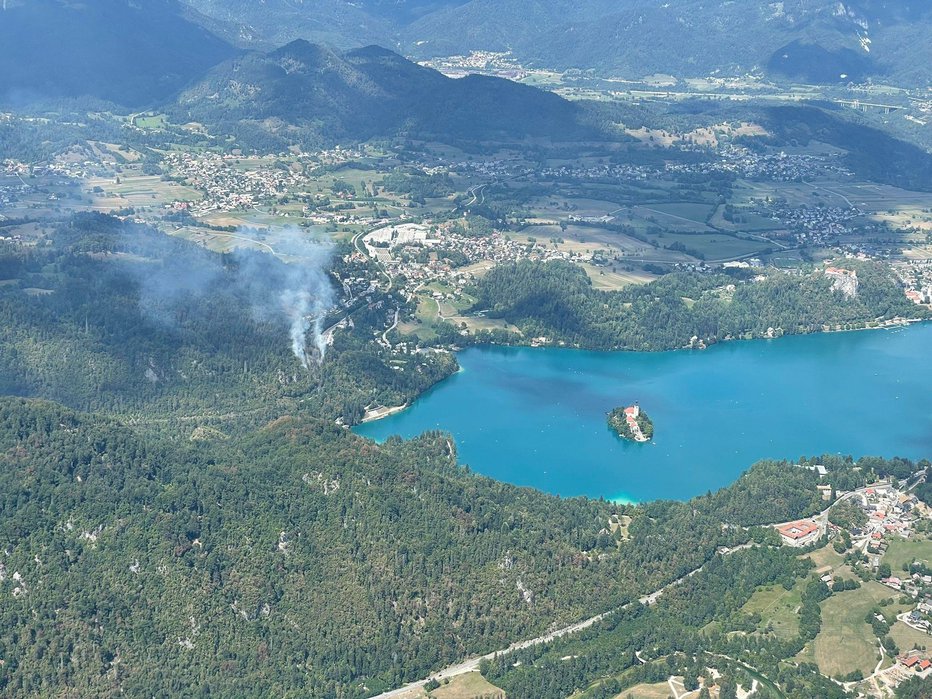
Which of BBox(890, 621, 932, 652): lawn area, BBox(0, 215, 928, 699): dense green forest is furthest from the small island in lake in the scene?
BBox(890, 621, 932, 652): lawn area

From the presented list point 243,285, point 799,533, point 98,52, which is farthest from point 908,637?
point 98,52

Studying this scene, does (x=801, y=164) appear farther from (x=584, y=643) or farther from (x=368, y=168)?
(x=584, y=643)

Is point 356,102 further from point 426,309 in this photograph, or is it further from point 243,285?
point 243,285

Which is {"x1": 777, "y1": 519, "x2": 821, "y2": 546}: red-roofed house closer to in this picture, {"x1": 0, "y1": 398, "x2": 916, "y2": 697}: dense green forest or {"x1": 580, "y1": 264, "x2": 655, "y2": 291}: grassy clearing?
{"x1": 0, "y1": 398, "x2": 916, "y2": 697}: dense green forest

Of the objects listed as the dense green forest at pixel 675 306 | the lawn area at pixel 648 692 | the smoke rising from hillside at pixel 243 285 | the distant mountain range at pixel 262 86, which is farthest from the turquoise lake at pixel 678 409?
the distant mountain range at pixel 262 86

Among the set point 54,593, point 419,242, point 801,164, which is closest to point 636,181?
point 801,164
